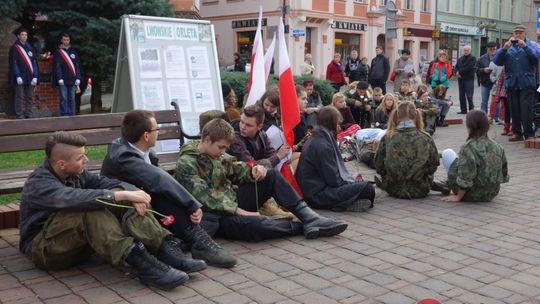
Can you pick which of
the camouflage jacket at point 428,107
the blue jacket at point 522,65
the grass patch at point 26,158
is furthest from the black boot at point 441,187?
the camouflage jacket at point 428,107

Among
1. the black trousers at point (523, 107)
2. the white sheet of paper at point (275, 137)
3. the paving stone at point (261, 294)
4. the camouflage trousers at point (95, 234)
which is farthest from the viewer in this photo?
the black trousers at point (523, 107)

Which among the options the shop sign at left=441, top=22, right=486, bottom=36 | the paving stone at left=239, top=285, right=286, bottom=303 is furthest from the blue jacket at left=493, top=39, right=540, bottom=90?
the shop sign at left=441, top=22, right=486, bottom=36

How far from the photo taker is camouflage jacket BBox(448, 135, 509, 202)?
668 cm

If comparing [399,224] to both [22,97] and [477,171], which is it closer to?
[477,171]

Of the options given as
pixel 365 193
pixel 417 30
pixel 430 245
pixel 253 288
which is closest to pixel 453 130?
pixel 365 193

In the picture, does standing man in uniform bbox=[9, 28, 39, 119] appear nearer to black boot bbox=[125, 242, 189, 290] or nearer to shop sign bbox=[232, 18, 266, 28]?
black boot bbox=[125, 242, 189, 290]

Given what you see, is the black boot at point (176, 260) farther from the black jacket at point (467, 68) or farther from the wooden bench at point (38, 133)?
the black jacket at point (467, 68)

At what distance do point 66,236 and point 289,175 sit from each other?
2837 millimetres

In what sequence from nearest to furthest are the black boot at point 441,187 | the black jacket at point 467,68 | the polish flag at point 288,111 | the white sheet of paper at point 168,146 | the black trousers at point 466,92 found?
1. the polish flag at point 288,111
2. the black boot at point 441,187
3. the white sheet of paper at point 168,146
4. the black jacket at point 467,68
5. the black trousers at point 466,92

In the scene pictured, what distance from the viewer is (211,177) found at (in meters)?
5.20

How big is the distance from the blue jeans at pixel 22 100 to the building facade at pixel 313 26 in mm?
22277

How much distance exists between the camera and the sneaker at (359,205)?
6285mm

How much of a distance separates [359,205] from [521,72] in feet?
21.3

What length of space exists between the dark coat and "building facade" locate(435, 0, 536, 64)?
1690 inches
